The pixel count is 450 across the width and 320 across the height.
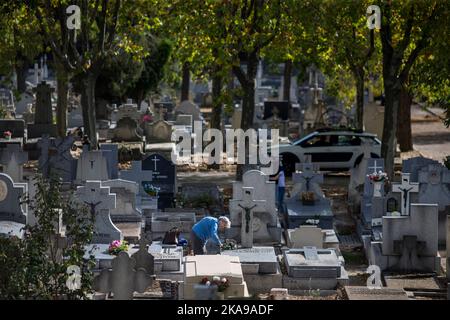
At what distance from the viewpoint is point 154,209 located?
20.5 meters

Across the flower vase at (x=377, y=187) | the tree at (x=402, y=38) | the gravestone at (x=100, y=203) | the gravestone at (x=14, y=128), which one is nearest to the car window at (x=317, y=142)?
the tree at (x=402, y=38)

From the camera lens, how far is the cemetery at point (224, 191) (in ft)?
45.5

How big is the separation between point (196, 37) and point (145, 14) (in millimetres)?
1808

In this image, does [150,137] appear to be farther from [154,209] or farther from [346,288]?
[346,288]

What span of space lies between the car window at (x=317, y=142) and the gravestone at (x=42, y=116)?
8299mm

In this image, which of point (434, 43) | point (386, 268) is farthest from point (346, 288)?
point (434, 43)

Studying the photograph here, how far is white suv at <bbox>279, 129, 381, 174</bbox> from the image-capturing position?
92.1ft

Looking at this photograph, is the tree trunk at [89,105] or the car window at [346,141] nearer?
the tree trunk at [89,105]

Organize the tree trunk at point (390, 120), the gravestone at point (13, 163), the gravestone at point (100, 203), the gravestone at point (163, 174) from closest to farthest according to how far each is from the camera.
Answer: the gravestone at point (100, 203) < the gravestone at point (163, 174) < the gravestone at point (13, 163) < the tree trunk at point (390, 120)

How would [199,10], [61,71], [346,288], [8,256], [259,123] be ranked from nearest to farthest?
[8,256] → [346,288] → [199,10] → [61,71] → [259,123]

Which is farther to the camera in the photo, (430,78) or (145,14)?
(145,14)

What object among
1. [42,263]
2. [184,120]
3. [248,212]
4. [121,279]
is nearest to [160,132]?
[184,120]

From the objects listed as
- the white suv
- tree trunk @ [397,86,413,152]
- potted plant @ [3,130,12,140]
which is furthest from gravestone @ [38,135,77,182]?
tree trunk @ [397,86,413,152]

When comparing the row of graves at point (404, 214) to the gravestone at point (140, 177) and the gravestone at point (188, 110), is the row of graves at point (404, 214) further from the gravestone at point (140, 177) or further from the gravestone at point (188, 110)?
the gravestone at point (188, 110)
